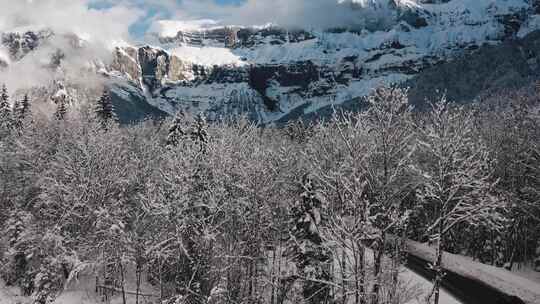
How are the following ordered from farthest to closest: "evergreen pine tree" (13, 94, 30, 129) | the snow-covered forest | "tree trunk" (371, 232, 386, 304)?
"evergreen pine tree" (13, 94, 30, 129)
the snow-covered forest
"tree trunk" (371, 232, 386, 304)

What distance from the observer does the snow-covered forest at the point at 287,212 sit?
64.2 ft

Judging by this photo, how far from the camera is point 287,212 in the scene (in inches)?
1146

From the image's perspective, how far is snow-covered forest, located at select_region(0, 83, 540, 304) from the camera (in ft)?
64.2

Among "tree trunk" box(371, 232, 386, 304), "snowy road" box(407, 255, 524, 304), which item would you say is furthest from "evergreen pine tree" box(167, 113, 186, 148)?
"tree trunk" box(371, 232, 386, 304)

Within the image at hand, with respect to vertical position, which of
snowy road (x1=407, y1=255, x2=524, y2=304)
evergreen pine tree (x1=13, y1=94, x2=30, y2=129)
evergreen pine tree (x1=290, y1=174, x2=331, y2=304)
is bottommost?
snowy road (x1=407, y1=255, x2=524, y2=304)

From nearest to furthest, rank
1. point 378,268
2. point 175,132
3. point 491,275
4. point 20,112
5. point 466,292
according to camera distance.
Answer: point 378,268, point 466,292, point 491,275, point 175,132, point 20,112

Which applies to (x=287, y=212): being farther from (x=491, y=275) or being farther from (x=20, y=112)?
(x=20, y=112)

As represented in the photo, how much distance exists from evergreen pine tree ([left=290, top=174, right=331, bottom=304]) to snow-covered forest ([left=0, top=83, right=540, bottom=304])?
85mm

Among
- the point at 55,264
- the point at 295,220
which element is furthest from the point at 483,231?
the point at 55,264

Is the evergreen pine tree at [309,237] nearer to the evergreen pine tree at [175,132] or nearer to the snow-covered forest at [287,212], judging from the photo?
the snow-covered forest at [287,212]

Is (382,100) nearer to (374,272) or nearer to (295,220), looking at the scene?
(374,272)

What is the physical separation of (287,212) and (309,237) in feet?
9.54

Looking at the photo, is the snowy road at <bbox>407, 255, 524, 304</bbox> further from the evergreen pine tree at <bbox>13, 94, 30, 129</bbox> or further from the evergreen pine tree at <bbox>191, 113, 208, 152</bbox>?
the evergreen pine tree at <bbox>13, 94, 30, 129</bbox>

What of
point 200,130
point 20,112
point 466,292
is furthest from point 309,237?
point 20,112
